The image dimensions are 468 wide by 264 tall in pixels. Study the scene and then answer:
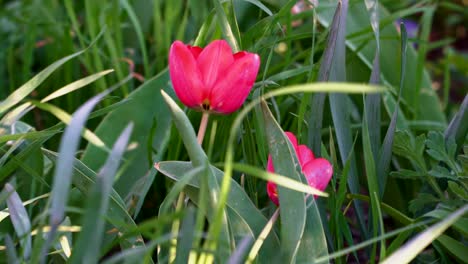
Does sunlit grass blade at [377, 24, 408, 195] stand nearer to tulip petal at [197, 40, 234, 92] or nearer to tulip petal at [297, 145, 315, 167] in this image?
tulip petal at [297, 145, 315, 167]

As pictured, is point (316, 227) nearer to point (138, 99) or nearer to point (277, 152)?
point (277, 152)

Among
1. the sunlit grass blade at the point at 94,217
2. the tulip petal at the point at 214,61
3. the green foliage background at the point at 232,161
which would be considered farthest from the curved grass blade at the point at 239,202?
the sunlit grass blade at the point at 94,217

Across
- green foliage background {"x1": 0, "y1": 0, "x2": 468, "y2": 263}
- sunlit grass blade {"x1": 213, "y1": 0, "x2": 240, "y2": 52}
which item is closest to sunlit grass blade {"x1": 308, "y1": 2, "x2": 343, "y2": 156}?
green foliage background {"x1": 0, "y1": 0, "x2": 468, "y2": 263}

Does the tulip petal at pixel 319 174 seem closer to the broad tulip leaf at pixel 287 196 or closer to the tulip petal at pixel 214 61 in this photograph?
the broad tulip leaf at pixel 287 196

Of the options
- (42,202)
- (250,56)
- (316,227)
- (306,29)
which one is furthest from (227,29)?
(306,29)

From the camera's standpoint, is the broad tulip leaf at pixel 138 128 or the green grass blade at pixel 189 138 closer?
the green grass blade at pixel 189 138

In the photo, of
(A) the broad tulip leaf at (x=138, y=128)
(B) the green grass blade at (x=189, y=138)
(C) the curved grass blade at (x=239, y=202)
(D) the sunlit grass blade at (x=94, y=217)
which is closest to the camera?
(D) the sunlit grass blade at (x=94, y=217)

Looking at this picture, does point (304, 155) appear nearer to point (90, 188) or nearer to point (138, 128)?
point (90, 188)
